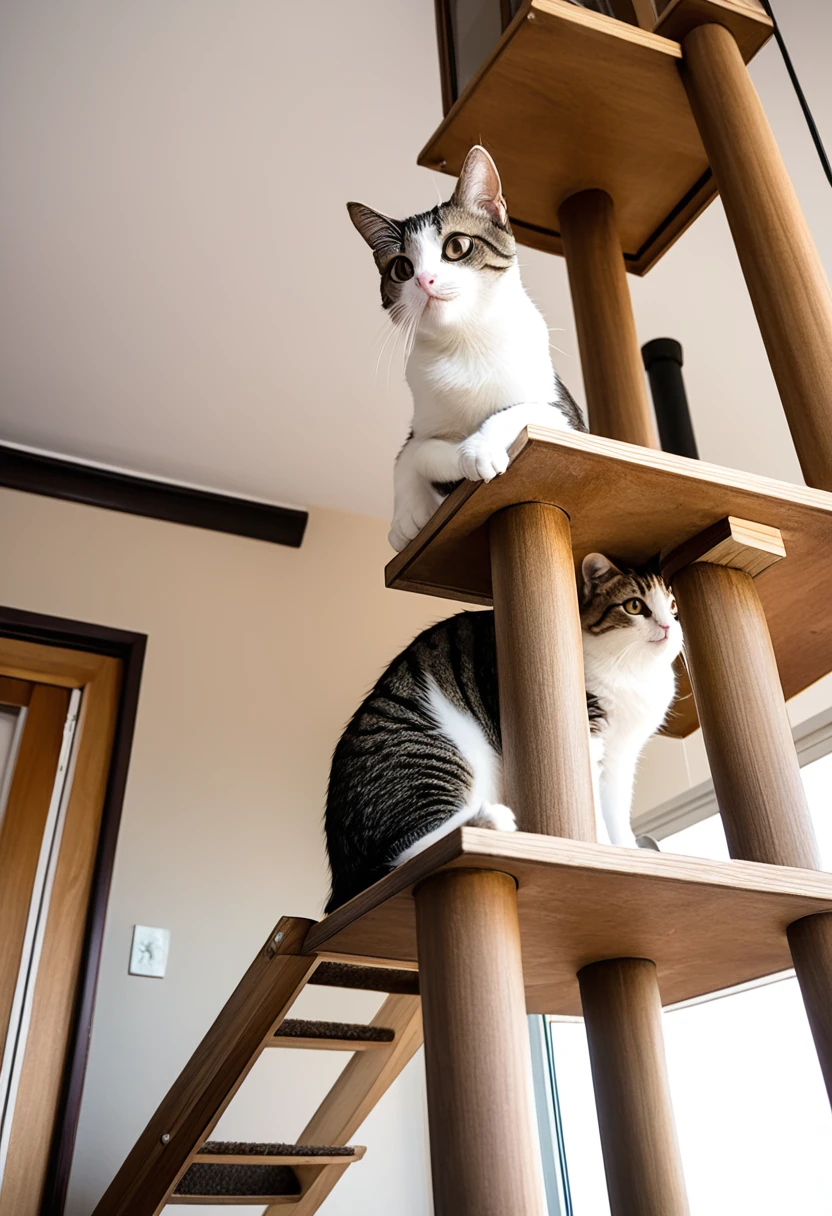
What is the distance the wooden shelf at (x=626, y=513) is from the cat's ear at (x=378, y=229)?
0.42m

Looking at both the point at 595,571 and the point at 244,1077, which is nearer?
the point at 595,571

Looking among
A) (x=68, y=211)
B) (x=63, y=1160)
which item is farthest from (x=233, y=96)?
(x=63, y=1160)

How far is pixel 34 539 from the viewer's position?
8.44ft

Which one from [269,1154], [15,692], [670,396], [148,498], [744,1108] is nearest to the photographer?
[269,1154]

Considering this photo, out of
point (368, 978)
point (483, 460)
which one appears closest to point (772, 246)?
point (483, 460)

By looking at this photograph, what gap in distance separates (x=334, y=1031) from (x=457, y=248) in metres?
1.16

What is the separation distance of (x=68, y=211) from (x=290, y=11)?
65 cm

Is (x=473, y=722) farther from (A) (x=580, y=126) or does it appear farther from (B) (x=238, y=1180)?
(B) (x=238, y=1180)

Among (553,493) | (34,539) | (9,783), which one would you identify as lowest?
(553,493)

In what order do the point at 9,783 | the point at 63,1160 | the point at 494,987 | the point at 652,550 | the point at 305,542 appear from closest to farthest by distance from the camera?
the point at 494,987 < the point at 652,550 < the point at 63,1160 < the point at 9,783 < the point at 305,542

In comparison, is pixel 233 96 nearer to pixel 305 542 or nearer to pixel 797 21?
pixel 797 21

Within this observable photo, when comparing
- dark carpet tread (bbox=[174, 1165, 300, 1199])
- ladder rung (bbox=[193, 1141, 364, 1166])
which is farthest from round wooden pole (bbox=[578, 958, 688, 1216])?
dark carpet tread (bbox=[174, 1165, 300, 1199])

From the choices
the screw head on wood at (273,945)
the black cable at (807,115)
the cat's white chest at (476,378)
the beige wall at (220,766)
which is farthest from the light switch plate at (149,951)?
the black cable at (807,115)

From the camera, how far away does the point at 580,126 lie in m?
1.48
